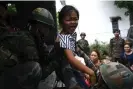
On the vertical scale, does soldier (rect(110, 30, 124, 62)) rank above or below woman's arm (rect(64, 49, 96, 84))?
below

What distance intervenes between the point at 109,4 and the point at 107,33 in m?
2.80

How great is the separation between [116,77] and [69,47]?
42 centimetres

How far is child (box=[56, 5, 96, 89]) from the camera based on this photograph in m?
2.41

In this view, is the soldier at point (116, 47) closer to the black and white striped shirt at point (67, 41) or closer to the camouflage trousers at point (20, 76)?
the black and white striped shirt at point (67, 41)

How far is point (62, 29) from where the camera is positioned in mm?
2541

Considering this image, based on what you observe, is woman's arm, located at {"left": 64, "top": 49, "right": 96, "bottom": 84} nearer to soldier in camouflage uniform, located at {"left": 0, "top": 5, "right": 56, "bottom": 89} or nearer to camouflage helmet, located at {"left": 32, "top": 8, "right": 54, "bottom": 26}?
camouflage helmet, located at {"left": 32, "top": 8, "right": 54, "bottom": 26}

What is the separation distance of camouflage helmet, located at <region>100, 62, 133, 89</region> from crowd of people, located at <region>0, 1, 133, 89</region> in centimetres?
16

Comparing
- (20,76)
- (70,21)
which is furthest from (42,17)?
(20,76)

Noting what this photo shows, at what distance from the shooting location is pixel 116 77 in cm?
221

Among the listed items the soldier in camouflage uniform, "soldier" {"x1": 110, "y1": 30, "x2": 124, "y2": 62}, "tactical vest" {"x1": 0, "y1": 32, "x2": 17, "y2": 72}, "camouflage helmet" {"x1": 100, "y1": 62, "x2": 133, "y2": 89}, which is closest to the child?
"camouflage helmet" {"x1": 100, "y1": 62, "x2": 133, "y2": 89}

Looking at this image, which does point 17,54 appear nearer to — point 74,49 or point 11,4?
point 74,49

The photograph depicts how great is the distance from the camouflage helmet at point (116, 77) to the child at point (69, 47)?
16cm

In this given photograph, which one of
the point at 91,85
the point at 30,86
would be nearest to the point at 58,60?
the point at 91,85

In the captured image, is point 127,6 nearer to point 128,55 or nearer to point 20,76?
point 128,55
